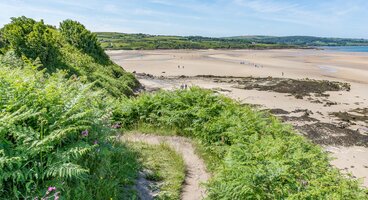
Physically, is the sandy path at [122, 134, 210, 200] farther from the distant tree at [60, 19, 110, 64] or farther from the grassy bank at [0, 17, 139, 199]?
the distant tree at [60, 19, 110, 64]

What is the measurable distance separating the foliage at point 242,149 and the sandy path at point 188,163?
356 millimetres

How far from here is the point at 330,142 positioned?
20.9m

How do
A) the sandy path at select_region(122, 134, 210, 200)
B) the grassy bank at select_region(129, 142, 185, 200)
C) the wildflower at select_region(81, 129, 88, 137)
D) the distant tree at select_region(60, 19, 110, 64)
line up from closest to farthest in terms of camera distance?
the wildflower at select_region(81, 129, 88, 137) → the grassy bank at select_region(129, 142, 185, 200) → the sandy path at select_region(122, 134, 210, 200) → the distant tree at select_region(60, 19, 110, 64)

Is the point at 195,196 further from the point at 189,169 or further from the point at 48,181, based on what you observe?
the point at 48,181

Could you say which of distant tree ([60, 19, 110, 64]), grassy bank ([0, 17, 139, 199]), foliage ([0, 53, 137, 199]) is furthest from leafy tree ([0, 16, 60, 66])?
foliage ([0, 53, 137, 199])

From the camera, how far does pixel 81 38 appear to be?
37125mm

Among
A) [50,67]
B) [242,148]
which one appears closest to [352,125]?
[242,148]

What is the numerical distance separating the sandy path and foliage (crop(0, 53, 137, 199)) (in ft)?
4.67

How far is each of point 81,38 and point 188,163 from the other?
3286 centimetres

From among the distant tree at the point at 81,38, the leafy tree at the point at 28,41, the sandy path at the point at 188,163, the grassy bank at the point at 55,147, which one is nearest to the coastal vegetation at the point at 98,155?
the grassy bank at the point at 55,147

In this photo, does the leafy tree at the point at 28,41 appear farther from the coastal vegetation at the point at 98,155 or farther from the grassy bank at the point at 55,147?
the grassy bank at the point at 55,147

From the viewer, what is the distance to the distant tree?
37.0 m

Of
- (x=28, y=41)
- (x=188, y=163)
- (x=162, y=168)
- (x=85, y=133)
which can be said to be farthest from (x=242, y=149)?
(x=28, y=41)

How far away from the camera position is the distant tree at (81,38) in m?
37.0
